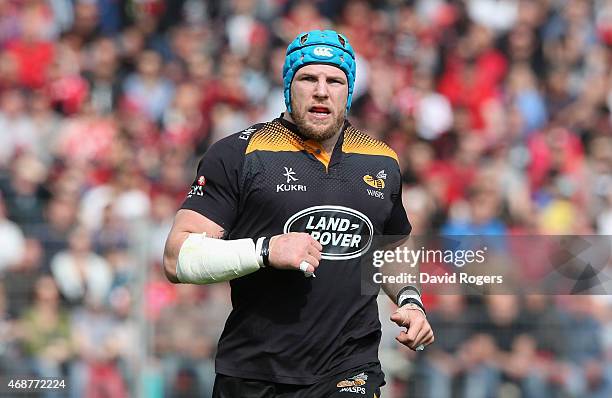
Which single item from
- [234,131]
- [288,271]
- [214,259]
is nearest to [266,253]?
[214,259]

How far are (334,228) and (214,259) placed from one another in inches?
26.2

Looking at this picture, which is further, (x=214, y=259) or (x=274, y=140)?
(x=274, y=140)

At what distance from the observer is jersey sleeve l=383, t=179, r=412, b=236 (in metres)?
6.23

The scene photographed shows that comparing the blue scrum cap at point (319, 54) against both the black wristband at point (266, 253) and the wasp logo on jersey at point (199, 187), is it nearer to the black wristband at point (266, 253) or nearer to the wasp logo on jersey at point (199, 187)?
the wasp logo on jersey at point (199, 187)

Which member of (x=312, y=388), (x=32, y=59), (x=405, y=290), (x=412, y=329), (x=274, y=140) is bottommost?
(x=312, y=388)

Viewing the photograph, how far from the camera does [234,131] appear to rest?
13930 millimetres

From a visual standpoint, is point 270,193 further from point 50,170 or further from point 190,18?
point 190,18

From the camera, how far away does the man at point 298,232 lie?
575 centimetres

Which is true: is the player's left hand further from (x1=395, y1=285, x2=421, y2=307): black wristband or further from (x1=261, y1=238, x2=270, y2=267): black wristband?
(x1=261, y1=238, x2=270, y2=267): black wristband

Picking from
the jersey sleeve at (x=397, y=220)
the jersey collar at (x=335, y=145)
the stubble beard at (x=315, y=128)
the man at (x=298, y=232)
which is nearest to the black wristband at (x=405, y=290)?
the man at (x=298, y=232)

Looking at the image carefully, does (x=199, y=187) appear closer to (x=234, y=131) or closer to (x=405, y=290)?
(x=405, y=290)

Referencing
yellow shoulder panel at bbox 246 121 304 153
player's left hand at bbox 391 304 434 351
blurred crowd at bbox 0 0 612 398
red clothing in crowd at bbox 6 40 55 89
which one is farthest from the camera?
red clothing in crowd at bbox 6 40 55 89

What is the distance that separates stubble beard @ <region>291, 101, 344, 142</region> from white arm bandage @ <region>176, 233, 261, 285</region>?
2.43 ft

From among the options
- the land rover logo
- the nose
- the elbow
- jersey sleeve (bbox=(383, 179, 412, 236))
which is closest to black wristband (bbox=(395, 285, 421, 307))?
jersey sleeve (bbox=(383, 179, 412, 236))
